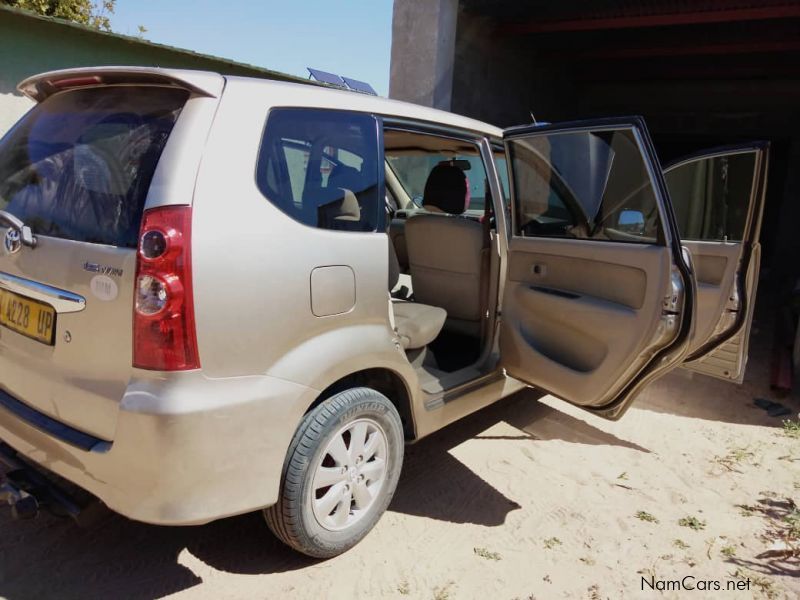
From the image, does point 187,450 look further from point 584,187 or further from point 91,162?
point 584,187

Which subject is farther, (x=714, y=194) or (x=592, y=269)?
(x=714, y=194)

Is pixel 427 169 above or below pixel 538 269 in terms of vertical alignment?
above

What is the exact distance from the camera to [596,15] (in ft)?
27.4

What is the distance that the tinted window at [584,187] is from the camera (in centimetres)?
267

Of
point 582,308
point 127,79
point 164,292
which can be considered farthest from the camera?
point 582,308

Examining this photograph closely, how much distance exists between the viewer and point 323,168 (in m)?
2.34

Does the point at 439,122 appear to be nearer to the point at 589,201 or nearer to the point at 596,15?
the point at 589,201

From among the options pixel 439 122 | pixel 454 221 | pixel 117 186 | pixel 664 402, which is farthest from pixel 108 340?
pixel 664 402

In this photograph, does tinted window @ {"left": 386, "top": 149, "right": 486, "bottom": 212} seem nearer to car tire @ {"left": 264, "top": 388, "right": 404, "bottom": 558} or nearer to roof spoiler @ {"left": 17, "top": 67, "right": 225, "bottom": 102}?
car tire @ {"left": 264, "top": 388, "right": 404, "bottom": 558}

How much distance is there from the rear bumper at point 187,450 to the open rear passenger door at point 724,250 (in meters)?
2.54

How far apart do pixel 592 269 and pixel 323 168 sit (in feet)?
4.63

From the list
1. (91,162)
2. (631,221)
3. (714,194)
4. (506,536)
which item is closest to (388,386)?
(506,536)

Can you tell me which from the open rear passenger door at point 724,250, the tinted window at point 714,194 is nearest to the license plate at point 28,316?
the open rear passenger door at point 724,250

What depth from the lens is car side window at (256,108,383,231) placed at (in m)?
2.08
